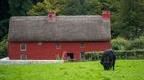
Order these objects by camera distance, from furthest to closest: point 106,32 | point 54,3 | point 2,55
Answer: point 54,3 < point 2,55 < point 106,32

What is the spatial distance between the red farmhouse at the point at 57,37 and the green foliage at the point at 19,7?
21.2 m

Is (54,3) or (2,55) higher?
(54,3)

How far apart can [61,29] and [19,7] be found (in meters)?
25.0

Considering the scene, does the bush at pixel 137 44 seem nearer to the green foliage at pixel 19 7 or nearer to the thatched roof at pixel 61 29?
the thatched roof at pixel 61 29

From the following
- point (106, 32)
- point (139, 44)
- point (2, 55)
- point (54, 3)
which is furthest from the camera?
point (54, 3)

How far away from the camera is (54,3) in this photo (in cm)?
9475

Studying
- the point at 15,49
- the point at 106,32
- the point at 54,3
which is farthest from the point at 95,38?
the point at 54,3

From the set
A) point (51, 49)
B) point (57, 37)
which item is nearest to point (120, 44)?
point (57, 37)

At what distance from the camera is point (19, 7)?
95.2 m

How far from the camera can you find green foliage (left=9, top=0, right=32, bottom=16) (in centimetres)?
9512

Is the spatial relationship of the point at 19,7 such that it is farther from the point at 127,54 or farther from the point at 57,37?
the point at 127,54

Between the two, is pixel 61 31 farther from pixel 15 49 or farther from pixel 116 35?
pixel 116 35

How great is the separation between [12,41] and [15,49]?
54.1 inches

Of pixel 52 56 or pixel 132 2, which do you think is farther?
pixel 132 2
